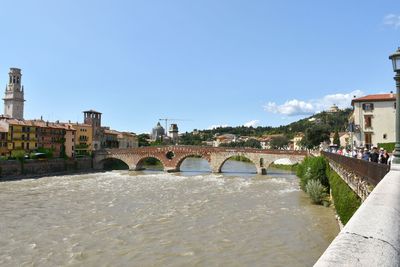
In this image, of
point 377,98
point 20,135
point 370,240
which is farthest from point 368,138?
point 20,135

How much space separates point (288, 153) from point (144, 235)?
116ft

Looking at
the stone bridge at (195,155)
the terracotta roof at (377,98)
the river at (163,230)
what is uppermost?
the terracotta roof at (377,98)

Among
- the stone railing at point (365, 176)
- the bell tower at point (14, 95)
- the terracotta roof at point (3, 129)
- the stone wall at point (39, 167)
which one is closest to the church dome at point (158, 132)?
Answer: the bell tower at point (14, 95)

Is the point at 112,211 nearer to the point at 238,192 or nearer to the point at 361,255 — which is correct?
the point at 238,192

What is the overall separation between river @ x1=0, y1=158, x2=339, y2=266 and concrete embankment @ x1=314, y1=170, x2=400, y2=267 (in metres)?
10.5

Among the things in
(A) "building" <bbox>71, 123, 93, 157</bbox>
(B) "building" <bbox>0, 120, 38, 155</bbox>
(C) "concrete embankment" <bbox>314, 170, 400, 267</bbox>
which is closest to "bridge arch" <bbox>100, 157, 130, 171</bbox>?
(A) "building" <bbox>71, 123, 93, 157</bbox>

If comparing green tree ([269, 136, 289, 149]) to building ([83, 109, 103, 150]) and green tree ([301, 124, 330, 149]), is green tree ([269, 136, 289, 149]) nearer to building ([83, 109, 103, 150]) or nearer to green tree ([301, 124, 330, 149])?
green tree ([301, 124, 330, 149])

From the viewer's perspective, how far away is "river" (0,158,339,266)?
43.2 ft

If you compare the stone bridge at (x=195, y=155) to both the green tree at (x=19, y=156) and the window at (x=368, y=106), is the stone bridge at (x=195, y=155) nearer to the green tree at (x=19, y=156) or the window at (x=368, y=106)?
the window at (x=368, y=106)

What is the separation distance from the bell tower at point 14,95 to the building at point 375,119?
204 feet

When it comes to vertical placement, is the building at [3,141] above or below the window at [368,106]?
below

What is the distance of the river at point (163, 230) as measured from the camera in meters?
13.2

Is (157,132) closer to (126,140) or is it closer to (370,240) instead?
(126,140)

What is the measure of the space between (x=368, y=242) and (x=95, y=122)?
7266 centimetres
